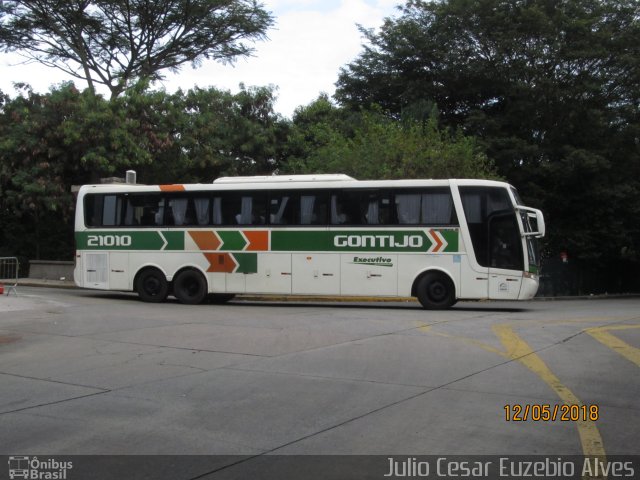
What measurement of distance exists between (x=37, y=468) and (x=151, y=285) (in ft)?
48.6

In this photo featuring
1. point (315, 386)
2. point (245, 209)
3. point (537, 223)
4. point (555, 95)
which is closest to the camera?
point (315, 386)

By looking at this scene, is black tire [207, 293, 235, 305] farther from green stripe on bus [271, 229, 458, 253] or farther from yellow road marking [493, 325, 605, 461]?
yellow road marking [493, 325, 605, 461]

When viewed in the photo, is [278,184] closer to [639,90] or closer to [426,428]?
[426,428]

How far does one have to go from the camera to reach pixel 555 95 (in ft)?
97.6

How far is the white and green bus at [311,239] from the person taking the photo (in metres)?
17.3

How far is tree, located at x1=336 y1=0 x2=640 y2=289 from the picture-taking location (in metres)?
29.8

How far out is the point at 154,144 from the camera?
27.2 m

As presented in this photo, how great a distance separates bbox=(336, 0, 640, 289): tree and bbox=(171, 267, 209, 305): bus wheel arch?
49.4 feet

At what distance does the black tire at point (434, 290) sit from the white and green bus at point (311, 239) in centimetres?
3

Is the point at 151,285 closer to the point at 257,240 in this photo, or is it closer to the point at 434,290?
the point at 257,240

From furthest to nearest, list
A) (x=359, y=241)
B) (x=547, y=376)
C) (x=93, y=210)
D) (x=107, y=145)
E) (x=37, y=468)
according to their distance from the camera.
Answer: (x=107, y=145), (x=93, y=210), (x=359, y=241), (x=547, y=376), (x=37, y=468)

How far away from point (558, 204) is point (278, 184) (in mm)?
18203

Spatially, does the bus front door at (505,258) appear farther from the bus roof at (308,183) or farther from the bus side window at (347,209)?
the bus side window at (347,209)

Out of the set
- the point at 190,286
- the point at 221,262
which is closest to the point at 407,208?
the point at 221,262
